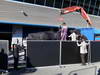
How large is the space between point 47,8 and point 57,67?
1555 centimetres

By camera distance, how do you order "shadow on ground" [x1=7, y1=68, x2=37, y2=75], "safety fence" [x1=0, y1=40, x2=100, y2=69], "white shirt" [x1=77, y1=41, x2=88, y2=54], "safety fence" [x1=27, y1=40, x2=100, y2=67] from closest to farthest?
"shadow on ground" [x1=7, y1=68, x2=37, y2=75], "safety fence" [x1=0, y1=40, x2=100, y2=69], "safety fence" [x1=27, y1=40, x2=100, y2=67], "white shirt" [x1=77, y1=41, x2=88, y2=54]

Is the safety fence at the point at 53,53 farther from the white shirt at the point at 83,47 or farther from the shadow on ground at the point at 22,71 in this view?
the shadow on ground at the point at 22,71

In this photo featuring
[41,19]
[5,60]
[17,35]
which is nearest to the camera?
[5,60]

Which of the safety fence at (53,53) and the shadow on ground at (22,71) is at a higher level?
the safety fence at (53,53)

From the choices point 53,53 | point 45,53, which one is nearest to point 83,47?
point 53,53

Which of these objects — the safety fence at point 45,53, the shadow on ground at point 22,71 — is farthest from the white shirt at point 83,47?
the shadow on ground at point 22,71

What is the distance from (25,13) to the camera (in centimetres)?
2294

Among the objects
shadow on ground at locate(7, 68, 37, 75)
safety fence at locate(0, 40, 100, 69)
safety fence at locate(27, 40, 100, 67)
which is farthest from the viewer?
safety fence at locate(27, 40, 100, 67)

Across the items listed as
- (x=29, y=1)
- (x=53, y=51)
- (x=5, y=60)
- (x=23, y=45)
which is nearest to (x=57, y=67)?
(x=53, y=51)

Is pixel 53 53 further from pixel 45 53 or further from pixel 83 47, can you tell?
pixel 83 47

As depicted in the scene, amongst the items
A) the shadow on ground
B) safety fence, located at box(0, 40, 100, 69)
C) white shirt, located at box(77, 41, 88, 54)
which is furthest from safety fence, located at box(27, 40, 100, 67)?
the shadow on ground

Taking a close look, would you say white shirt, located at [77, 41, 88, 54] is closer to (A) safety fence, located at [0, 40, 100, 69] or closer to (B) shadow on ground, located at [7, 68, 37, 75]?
(A) safety fence, located at [0, 40, 100, 69]

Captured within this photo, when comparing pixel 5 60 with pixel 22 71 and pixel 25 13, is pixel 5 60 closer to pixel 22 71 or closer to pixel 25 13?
pixel 22 71

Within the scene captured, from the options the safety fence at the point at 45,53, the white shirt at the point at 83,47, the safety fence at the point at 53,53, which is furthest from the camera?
the white shirt at the point at 83,47
